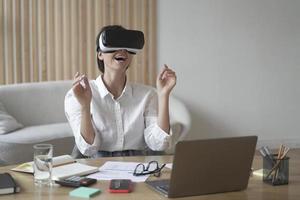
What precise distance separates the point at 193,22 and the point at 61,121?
170 cm

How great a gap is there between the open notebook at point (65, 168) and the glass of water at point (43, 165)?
40mm

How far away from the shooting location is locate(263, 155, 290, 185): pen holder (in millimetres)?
1585

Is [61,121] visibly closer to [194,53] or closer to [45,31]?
[45,31]

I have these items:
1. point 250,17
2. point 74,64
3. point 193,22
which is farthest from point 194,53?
point 74,64

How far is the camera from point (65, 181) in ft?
5.05

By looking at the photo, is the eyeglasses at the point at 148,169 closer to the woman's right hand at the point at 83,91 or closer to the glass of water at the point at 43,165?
the glass of water at the point at 43,165

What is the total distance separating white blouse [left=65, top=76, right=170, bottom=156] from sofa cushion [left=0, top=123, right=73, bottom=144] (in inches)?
55.7

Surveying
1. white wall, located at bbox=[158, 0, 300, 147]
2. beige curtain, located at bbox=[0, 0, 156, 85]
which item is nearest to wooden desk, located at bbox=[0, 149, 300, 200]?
beige curtain, located at bbox=[0, 0, 156, 85]

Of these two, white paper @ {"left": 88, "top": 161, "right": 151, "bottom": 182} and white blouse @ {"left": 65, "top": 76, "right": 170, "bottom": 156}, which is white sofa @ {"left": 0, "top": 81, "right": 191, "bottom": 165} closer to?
white blouse @ {"left": 65, "top": 76, "right": 170, "bottom": 156}

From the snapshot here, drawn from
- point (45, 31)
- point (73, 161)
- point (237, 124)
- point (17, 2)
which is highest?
point (17, 2)

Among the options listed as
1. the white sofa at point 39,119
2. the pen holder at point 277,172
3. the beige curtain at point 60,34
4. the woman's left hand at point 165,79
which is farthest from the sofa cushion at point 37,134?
the pen holder at point 277,172

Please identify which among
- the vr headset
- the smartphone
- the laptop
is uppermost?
the vr headset

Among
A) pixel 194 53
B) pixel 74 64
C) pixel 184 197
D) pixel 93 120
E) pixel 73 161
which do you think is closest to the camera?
pixel 184 197

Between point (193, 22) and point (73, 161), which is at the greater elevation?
point (193, 22)
